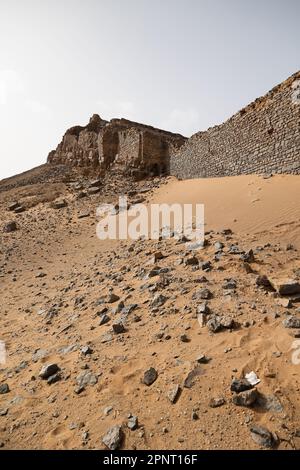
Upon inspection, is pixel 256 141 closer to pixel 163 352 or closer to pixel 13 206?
pixel 163 352

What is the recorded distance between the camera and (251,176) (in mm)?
10328

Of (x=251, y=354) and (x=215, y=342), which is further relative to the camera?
(x=215, y=342)

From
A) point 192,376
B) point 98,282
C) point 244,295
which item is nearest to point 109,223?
point 98,282

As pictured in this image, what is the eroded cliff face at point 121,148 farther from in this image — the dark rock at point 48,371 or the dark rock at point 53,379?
the dark rock at point 53,379

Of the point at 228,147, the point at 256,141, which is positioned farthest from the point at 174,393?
the point at 228,147

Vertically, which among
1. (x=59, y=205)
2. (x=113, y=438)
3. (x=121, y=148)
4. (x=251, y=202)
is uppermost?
(x=121, y=148)

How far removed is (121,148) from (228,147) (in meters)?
8.16

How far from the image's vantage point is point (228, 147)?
11.6 m

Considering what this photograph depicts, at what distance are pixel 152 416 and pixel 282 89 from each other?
986 centimetres

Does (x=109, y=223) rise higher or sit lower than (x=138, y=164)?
lower

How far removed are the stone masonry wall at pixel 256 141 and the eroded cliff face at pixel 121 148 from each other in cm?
271

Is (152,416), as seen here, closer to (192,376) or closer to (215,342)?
(192,376)

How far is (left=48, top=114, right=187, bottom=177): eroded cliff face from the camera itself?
1598 centimetres

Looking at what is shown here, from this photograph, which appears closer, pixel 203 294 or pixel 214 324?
pixel 214 324
